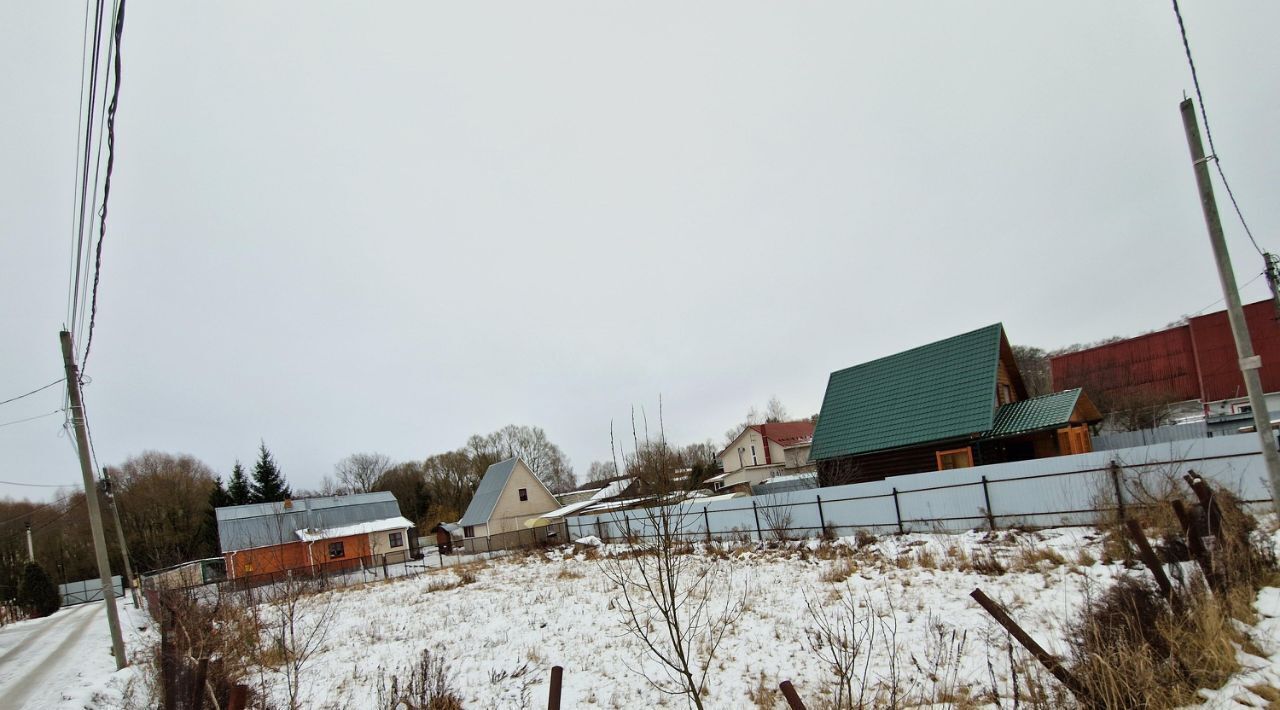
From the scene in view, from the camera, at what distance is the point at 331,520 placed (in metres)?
41.7

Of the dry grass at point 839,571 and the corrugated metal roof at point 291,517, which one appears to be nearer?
the dry grass at point 839,571

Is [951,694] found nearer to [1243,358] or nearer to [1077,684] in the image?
[1077,684]

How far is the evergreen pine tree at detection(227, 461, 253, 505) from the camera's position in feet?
178

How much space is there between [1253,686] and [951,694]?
2102mm

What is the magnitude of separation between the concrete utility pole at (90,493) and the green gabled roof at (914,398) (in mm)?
20743

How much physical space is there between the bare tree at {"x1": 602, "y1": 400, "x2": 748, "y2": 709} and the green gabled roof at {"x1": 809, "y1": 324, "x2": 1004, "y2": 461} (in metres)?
8.21

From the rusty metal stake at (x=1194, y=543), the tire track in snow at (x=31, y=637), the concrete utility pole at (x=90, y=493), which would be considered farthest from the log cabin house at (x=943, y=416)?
the tire track in snow at (x=31, y=637)

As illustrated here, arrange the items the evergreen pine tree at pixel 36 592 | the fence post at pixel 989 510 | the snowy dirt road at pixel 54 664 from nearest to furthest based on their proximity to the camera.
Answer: the snowy dirt road at pixel 54 664 → the fence post at pixel 989 510 → the evergreen pine tree at pixel 36 592

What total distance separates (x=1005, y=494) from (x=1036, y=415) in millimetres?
5729

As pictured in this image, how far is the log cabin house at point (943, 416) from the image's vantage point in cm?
1902

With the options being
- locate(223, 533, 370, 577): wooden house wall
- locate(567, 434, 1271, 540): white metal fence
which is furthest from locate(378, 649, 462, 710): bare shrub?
locate(223, 533, 370, 577): wooden house wall

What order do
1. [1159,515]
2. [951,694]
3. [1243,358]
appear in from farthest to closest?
[1159,515] < [1243,358] < [951,694]

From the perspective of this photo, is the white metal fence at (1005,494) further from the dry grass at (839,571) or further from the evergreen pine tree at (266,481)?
the evergreen pine tree at (266,481)

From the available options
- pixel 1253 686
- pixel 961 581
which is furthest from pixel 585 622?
pixel 1253 686
